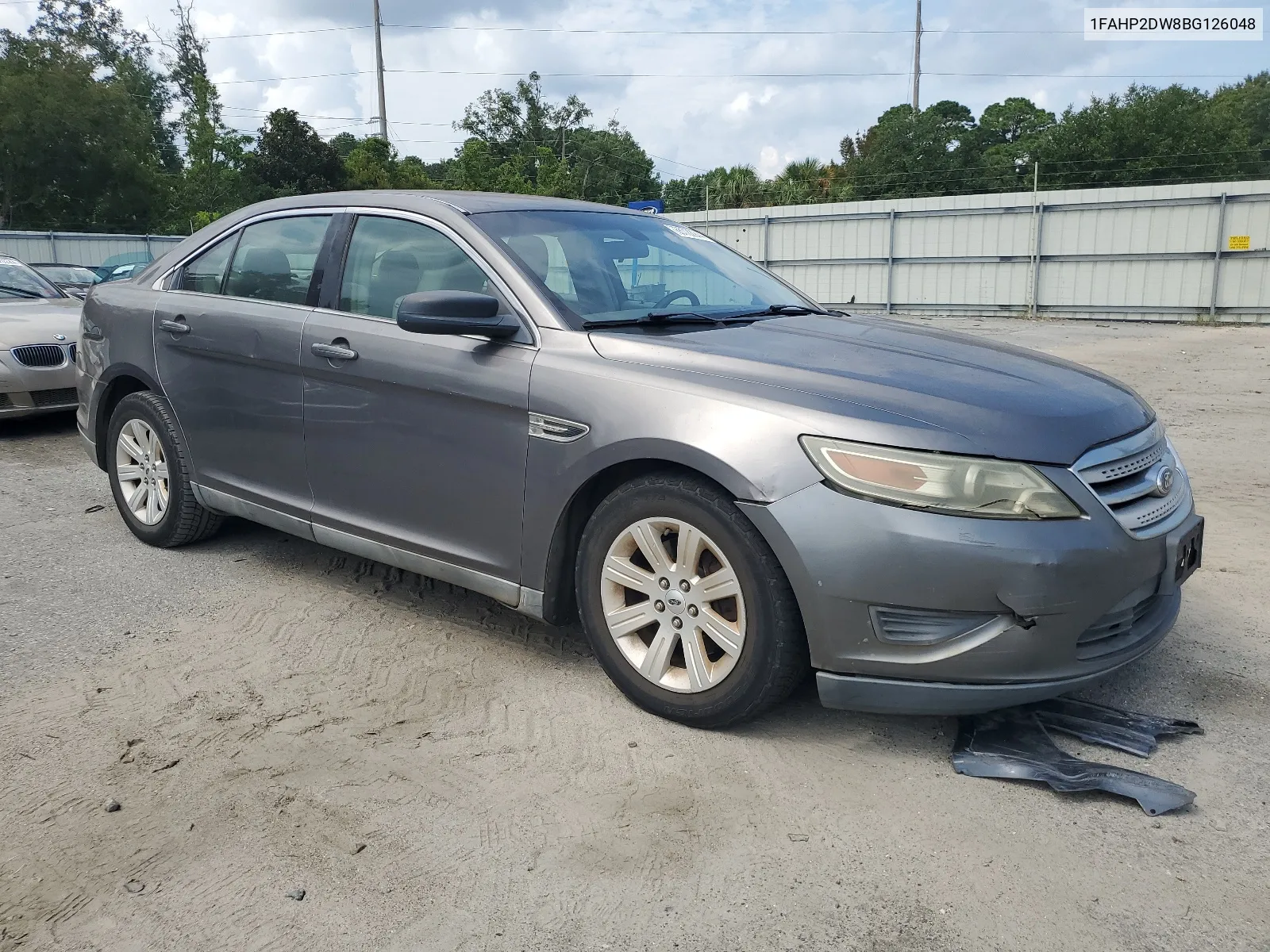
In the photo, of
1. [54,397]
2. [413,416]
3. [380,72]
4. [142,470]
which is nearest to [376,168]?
[380,72]

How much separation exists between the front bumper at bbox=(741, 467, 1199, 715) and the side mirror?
1.12 metres

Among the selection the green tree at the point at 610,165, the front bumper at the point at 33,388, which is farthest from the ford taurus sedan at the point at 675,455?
the green tree at the point at 610,165

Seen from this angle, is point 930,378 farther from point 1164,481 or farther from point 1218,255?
point 1218,255

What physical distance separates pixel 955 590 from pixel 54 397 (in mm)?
7719

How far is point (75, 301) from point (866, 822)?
8.80 metres

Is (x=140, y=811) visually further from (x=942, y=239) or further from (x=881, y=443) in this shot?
(x=942, y=239)

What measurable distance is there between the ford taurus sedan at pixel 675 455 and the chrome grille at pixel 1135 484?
10 mm

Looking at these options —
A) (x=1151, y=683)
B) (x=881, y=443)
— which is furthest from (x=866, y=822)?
(x=1151, y=683)

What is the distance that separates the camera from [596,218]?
4.11 m

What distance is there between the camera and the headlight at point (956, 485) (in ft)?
8.82

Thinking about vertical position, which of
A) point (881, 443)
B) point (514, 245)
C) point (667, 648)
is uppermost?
point (514, 245)

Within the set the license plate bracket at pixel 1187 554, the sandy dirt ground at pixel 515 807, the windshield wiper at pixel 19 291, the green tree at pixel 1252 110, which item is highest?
the green tree at pixel 1252 110

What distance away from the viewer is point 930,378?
305 centimetres

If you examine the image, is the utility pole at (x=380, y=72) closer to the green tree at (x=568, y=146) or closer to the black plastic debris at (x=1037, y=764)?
the green tree at (x=568, y=146)
